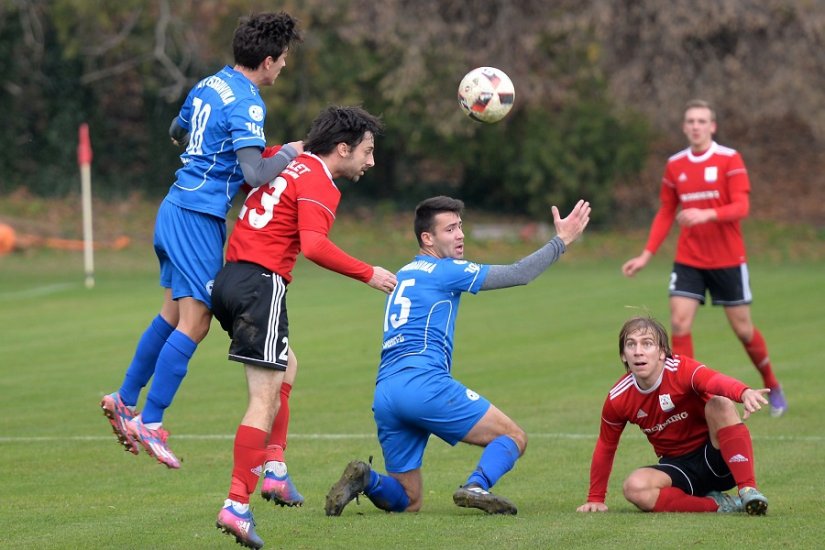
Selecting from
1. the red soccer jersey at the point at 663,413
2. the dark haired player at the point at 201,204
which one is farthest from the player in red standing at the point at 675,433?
the dark haired player at the point at 201,204

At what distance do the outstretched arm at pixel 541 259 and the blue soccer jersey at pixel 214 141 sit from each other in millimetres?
1456

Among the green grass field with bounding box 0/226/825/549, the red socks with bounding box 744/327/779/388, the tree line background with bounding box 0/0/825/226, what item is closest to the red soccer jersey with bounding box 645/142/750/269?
the red socks with bounding box 744/327/779/388

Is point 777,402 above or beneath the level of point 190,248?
beneath

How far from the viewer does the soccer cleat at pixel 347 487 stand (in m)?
7.38

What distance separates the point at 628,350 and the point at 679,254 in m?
4.83

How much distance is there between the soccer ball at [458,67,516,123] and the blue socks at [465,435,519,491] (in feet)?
7.38

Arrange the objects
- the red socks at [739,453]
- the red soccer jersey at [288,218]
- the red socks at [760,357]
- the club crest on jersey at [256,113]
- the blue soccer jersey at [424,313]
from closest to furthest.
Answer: the red soccer jersey at [288,218], the club crest on jersey at [256,113], the red socks at [739,453], the blue soccer jersey at [424,313], the red socks at [760,357]

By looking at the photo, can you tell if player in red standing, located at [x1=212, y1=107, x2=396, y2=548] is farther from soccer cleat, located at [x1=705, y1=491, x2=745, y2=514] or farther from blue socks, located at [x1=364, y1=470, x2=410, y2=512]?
soccer cleat, located at [x1=705, y1=491, x2=745, y2=514]

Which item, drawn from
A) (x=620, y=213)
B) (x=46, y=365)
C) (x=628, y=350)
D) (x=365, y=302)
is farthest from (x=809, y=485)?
(x=620, y=213)

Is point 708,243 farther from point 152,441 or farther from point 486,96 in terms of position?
point 152,441

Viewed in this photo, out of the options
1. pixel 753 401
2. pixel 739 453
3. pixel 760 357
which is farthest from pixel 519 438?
pixel 760 357

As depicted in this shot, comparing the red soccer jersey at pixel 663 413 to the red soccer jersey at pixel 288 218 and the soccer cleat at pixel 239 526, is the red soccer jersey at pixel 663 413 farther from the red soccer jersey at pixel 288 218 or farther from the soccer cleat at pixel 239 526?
the soccer cleat at pixel 239 526

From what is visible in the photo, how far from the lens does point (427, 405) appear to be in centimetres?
742

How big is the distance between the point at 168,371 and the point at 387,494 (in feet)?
4.67
